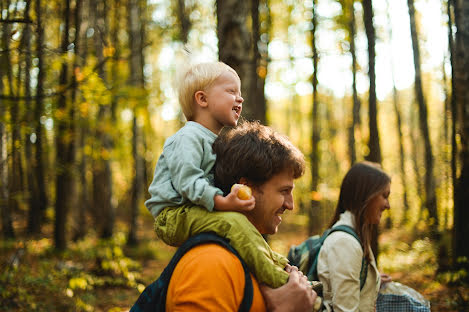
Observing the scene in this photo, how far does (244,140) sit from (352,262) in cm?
145

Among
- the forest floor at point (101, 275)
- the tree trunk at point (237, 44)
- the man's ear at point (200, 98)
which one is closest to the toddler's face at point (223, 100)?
the man's ear at point (200, 98)

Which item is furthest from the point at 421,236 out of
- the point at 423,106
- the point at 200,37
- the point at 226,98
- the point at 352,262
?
the point at 200,37

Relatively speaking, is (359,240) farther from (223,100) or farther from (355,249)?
(223,100)

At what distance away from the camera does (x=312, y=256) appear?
9.95ft

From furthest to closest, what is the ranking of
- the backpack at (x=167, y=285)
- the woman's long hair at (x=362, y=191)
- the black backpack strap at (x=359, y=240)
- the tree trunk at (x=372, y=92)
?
1. the tree trunk at (x=372, y=92)
2. the woman's long hair at (x=362, y=191)
3. the black backpack strap at (x=359, y=240)
4. the backpack at (x=167, y=285)

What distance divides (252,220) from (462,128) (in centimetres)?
527

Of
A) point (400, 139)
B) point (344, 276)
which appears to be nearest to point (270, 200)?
point (344, 276)

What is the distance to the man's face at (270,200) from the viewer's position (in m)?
1.86

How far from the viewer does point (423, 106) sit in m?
11.6

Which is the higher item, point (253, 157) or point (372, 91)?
point (372, 91)

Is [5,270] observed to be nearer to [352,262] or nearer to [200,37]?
[352,262]

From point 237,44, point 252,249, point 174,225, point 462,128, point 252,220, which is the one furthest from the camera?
point 462,128

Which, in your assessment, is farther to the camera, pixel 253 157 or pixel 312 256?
pixel 312 256

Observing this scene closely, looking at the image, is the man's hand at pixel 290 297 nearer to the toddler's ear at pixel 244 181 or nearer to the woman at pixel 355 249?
the toddler's ear at pixel 244 181
